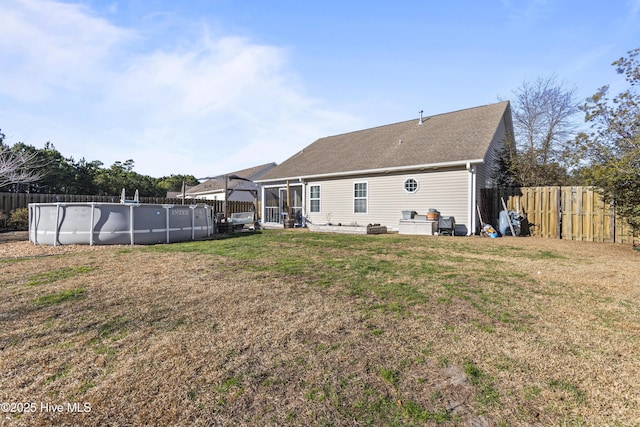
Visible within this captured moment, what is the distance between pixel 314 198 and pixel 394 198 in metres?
4.50

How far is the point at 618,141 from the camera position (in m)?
8.23

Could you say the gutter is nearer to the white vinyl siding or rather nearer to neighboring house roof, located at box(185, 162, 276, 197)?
the white vinyl siding

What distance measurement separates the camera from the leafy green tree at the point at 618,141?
7.80 m

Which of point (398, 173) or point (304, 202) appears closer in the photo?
point (398, 173)

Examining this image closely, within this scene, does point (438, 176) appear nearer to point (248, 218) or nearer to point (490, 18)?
point (490, 18)

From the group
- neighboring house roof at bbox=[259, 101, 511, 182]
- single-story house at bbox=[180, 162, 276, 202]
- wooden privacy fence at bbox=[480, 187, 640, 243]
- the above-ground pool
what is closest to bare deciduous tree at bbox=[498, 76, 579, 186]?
neighboring house roof at bbox=[259, 101, 511, 182]

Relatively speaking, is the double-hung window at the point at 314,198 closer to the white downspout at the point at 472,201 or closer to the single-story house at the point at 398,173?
the single-story house at the point at 398,173

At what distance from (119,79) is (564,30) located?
15.0 m

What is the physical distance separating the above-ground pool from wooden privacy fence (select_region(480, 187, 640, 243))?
1190 cm

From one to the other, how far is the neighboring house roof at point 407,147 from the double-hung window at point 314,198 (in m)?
0.76

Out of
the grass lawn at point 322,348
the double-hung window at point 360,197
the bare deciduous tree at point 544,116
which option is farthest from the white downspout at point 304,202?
the grass lawn at point 322,348

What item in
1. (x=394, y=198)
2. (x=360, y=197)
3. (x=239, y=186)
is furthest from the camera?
(x=239, y=186)

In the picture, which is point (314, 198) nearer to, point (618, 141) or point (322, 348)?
point (618, 141)

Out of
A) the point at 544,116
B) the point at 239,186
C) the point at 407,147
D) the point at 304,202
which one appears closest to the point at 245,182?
the point at 239,186
